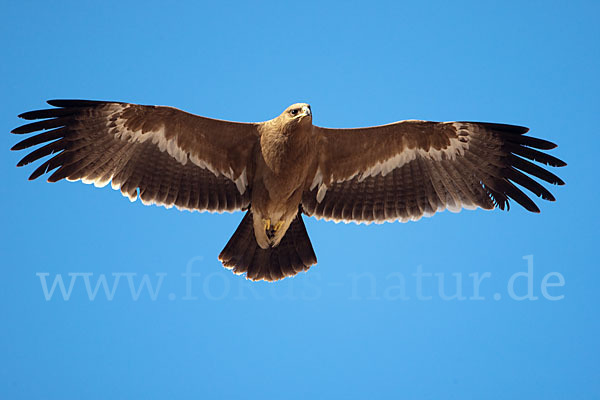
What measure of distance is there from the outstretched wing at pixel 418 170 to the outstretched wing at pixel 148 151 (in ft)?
3.16

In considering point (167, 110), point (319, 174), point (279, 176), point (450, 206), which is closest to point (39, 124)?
point (167, 110)

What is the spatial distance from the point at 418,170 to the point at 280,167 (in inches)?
69.9

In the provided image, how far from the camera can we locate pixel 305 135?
7.55m

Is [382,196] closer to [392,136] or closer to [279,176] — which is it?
[392,136]

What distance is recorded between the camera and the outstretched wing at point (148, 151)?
774 centimetres

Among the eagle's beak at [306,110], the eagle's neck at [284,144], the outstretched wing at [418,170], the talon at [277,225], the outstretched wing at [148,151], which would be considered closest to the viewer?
the eagle's beak at [306,110]

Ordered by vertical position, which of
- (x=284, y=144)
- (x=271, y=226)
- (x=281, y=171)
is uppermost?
(x=284, y=144)

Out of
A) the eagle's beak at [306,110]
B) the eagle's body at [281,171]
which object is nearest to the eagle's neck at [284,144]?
the eagle's body at [281,171]

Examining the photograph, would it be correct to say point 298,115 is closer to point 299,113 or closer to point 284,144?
point 299,113

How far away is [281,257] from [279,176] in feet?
3.54

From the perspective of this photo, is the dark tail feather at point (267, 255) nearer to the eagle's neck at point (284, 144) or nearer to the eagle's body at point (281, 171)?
the eagle's body at point (281, 171)

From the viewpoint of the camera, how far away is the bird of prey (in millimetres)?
7789

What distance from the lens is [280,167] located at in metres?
7.72

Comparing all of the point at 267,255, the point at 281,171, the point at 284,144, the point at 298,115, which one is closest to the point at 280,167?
the point at 281,171
